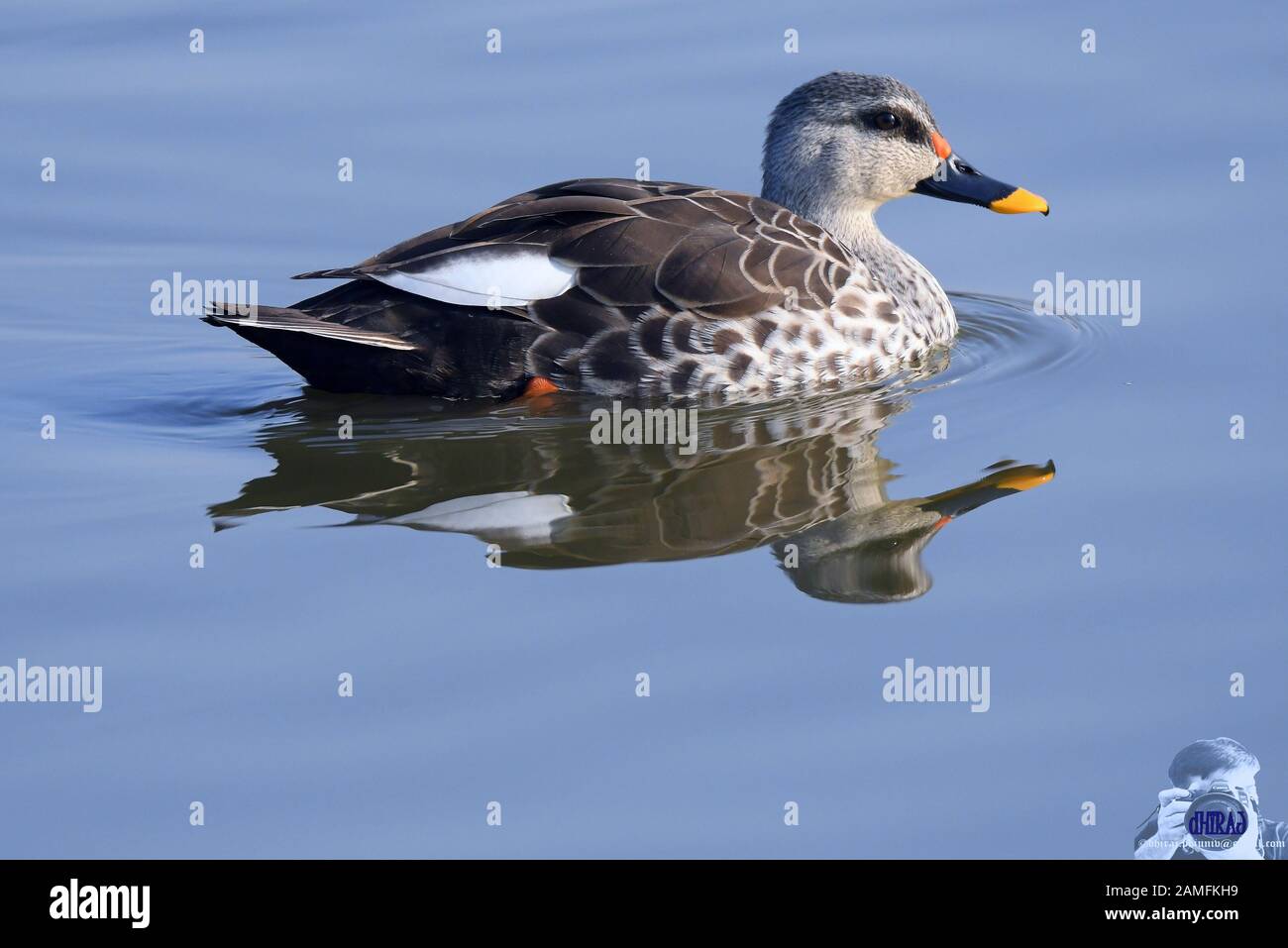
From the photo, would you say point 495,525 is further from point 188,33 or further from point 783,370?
point 188,33

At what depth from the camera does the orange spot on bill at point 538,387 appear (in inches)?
359

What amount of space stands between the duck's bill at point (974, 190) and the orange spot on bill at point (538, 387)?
2.79 m

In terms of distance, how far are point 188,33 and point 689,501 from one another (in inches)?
270

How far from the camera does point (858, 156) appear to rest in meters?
10.4

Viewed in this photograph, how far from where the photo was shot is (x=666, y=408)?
9.14 meters

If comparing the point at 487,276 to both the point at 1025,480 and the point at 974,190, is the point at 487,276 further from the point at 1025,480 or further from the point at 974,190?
the point at 974,190

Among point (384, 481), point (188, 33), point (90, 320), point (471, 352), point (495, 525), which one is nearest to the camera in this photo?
point (495, 525)

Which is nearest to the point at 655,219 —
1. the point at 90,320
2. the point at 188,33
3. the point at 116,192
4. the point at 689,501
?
the point at 689,501

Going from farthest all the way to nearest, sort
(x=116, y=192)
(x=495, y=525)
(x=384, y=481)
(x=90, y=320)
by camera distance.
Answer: (x=116, y=192), (x=90, y=320), (x=384, y=481), (x=495, y=525)

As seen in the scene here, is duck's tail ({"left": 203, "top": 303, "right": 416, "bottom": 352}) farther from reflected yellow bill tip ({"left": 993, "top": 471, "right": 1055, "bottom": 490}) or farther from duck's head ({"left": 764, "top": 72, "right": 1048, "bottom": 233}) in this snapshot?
reflected yellow bill tip ({"left": 993, "top": 471, "right": 1055, "bottom": 490})

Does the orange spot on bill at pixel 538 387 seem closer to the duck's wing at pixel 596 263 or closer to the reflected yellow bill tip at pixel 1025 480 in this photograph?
the duck's wing at pixel 596 263

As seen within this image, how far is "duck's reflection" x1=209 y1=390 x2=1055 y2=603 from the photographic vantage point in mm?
7645

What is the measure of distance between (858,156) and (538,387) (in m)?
2.50

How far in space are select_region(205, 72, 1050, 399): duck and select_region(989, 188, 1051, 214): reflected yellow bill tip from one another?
1.29m
